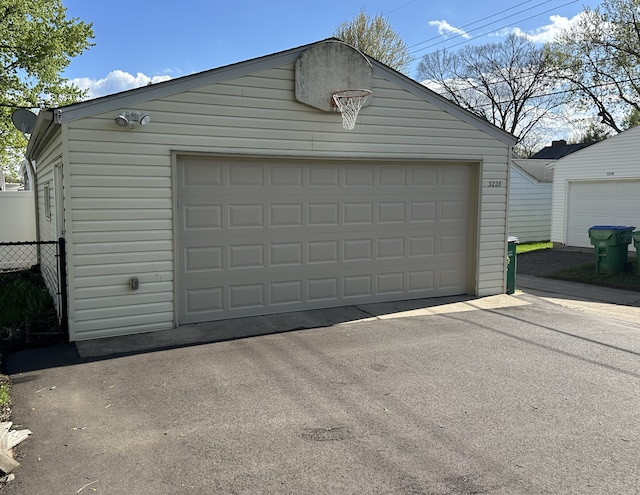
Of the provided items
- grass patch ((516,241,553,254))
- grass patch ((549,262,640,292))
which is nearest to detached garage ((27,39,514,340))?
grass patch ((549,262,640,292))

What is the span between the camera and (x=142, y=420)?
410 centimetres

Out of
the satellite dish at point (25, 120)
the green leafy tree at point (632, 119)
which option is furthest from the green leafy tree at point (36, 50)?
the green leafy tree at point (632, 119)

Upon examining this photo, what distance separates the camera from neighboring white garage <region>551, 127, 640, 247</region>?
14.7 meters

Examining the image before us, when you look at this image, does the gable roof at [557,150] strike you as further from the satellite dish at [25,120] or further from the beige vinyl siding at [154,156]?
the satellite dish at [25,120]

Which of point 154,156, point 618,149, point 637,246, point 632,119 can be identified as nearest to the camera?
point 154,156

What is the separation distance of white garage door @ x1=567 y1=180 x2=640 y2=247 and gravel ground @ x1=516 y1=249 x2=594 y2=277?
2.94 ft

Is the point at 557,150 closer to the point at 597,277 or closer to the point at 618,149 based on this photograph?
the point at 618,149

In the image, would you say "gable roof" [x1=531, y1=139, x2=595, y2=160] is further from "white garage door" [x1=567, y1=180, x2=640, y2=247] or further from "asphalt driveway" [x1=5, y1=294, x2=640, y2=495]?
"asphalt driveway" [x1=5, y1=294, x2=640, y2=495]

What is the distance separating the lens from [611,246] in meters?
11.9

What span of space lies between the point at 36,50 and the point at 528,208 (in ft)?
57.5

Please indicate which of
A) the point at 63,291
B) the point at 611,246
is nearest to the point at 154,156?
the point at 63,291

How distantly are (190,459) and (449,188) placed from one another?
623cm

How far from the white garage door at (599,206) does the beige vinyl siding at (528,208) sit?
2.04 meters

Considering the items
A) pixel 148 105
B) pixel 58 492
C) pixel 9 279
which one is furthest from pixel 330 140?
pixel 9 279
